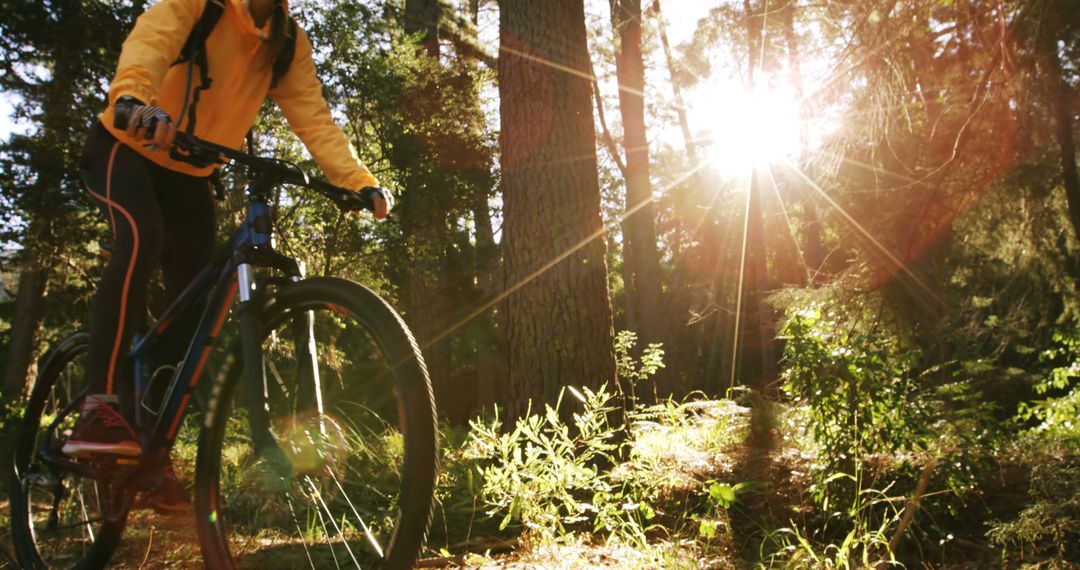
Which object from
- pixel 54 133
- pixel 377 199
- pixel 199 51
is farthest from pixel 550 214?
pixel 54 133

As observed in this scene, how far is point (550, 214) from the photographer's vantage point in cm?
480

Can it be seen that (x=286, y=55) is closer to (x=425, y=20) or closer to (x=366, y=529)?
(x=366, y=529)

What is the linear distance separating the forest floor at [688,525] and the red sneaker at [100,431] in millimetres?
845

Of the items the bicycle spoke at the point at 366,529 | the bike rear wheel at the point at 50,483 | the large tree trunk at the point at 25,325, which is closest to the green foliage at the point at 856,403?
the bicycle spoke at the point at 366,529

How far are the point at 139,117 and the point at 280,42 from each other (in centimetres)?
70

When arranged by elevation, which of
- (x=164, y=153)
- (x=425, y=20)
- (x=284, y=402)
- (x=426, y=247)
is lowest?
(x=284, y=402)

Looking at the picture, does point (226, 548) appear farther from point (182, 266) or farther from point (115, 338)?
point (182, 266)

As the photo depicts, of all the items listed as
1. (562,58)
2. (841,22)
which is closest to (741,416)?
(562,58)

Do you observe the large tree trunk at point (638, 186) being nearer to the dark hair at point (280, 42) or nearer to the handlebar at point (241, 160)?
the dark hair at point (280, 42)

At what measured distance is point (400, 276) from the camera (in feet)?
37.2

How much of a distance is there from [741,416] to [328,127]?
366 cm

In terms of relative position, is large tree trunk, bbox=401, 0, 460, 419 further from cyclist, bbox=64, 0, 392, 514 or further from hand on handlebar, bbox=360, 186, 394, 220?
hand on handlebar, bbox=360, 186, 394, 220

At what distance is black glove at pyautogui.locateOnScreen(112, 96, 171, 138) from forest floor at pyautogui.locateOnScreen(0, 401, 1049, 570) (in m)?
1.79

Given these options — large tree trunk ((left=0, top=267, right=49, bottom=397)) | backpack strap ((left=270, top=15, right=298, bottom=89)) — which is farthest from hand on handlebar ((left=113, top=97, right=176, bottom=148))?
large tree trunk ((left=0, top=267, right=49, bottom=397))
